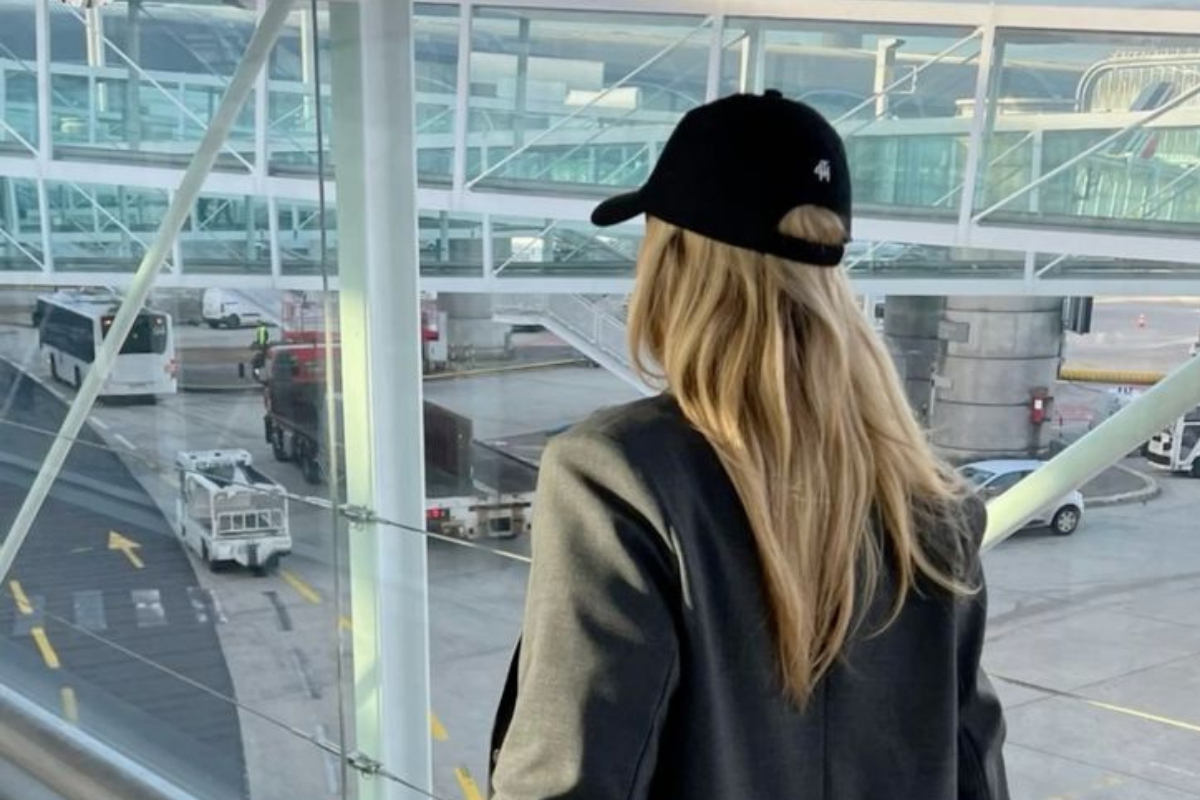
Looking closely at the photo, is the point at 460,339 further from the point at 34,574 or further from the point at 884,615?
the point at 884,615

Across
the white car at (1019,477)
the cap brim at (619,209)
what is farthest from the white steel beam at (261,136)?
the cap brim at (619,209)

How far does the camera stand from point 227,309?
2445 mm

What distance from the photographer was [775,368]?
1.41ft

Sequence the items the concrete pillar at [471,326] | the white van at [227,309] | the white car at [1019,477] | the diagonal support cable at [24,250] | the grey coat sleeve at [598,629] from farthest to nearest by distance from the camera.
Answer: the diagonal support cable at [24,250], the concrete pillar at [471,326], the white van at [227,309], the white car at [1019,477], the grey coat sleeve at [598,629]

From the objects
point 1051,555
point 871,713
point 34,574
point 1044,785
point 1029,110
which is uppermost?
point 1029,110

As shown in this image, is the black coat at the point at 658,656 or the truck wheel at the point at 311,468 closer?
the black coat at the point at 658,656

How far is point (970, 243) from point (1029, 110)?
0.77ft

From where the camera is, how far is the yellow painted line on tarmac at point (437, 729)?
1.29 metres

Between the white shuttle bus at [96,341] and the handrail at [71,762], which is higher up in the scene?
the white shuttle bus at [96,341]

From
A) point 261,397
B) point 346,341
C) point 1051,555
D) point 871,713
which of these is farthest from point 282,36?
point 871,713

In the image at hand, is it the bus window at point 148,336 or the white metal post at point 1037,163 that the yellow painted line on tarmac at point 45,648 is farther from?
the white metal post at point 1037,163

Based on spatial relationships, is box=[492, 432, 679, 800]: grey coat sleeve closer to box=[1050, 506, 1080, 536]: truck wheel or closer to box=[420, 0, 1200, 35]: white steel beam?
box=[1050, 506, 1080, 536]: truck wheel

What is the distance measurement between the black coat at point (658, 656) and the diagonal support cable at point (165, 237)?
3.13 ft

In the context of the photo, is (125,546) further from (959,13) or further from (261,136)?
(959,13)
